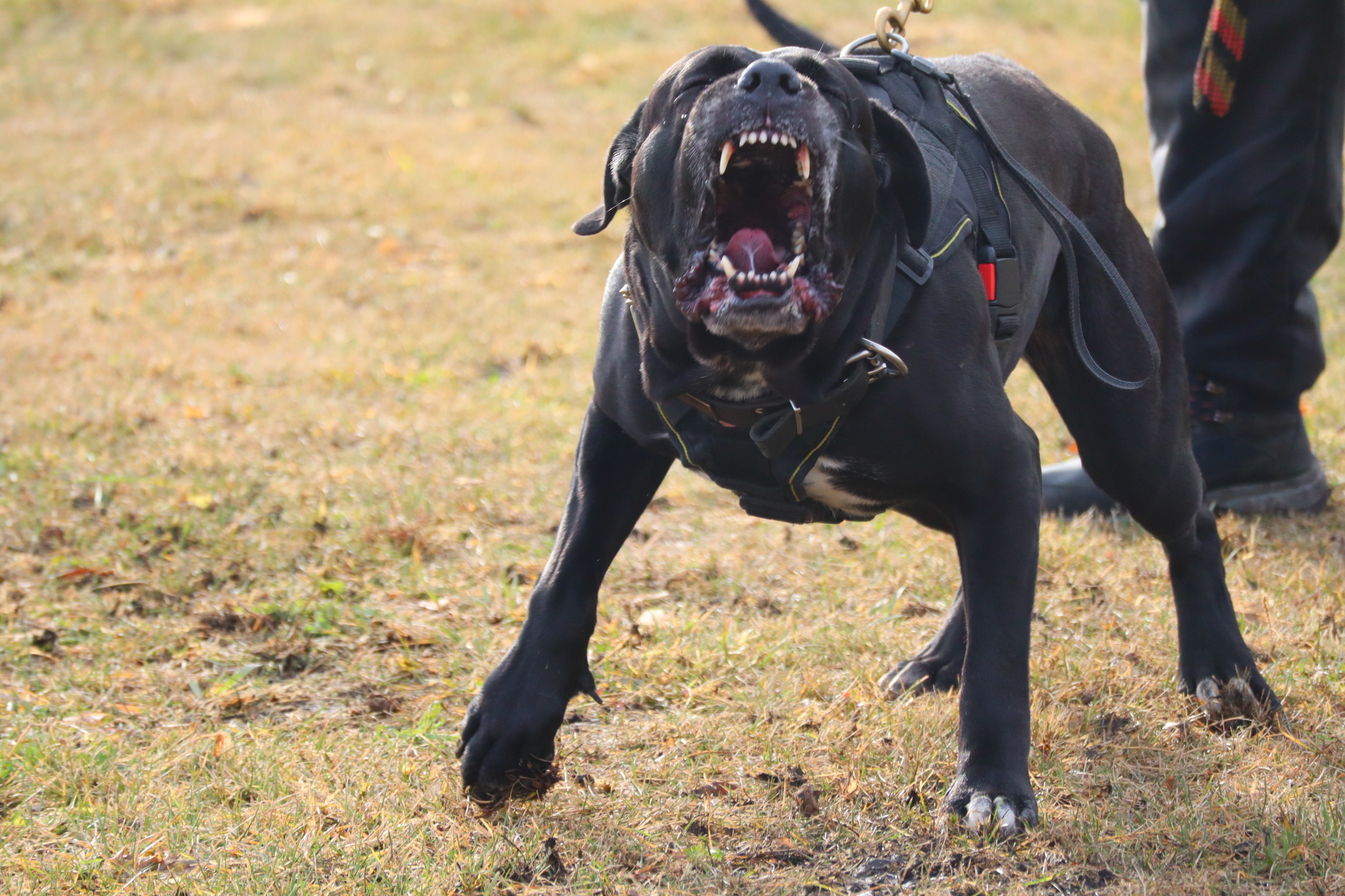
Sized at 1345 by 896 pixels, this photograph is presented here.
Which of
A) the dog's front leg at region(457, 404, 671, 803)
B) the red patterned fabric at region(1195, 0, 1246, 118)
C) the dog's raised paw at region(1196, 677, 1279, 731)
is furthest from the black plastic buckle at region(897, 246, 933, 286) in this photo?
the red patterned fabric at region(1195, 0, 1246, 118)

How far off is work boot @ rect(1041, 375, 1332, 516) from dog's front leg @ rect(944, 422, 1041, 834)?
1815mm

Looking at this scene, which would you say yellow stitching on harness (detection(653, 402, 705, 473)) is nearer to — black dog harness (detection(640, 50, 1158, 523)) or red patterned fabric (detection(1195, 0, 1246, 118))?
black dog harness (detection(640, 50, 1158, 523))

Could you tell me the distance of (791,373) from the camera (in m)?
2.22

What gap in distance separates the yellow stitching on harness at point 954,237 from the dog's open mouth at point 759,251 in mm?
266

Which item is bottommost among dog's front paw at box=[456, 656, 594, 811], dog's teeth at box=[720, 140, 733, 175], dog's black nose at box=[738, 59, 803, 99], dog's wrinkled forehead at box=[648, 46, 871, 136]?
dog's front paw at box=[456, 656, 594, 811]

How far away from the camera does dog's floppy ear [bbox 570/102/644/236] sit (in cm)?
242

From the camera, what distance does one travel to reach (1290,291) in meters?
4.04

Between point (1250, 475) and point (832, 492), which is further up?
point (832, 492)

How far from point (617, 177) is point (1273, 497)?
261cm

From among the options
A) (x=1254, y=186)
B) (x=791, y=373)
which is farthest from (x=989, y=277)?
(x=1254, y=186)

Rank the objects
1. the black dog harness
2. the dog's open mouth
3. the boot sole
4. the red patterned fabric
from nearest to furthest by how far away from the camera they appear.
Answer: the dog's open mouth → the black dog harness → the red patterned fabric → the boot sole

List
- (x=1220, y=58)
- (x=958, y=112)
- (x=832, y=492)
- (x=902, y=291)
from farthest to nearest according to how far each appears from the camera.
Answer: (x=1220, y=58) < (x=958, y=112) < (x=832, y=492) < (x=902, y=291)

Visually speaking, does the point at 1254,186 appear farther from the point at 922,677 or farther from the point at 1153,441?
the point at 922,677

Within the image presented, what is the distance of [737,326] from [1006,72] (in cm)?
119
